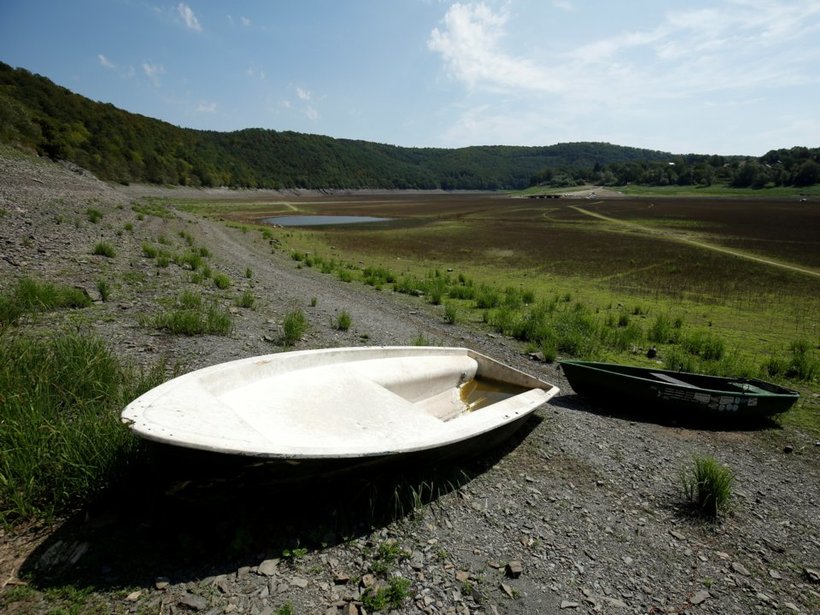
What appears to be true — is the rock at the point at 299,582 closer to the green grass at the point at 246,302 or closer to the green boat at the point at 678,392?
the green boat at the point at 678,392

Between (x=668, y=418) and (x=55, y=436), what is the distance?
321 inches

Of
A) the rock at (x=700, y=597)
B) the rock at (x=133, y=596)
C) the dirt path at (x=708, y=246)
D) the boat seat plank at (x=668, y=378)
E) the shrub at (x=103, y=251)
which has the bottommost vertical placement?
the dirt path at (x=708, y=246)

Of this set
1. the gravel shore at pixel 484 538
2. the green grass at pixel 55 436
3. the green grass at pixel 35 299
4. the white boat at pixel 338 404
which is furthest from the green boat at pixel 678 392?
the green grass at pixel 35 299

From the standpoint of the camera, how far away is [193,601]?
11.2 feet

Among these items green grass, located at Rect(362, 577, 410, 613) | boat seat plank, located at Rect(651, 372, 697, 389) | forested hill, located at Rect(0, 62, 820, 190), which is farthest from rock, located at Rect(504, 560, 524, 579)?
forested hill, located at Rect(0, 62, 820, 190)

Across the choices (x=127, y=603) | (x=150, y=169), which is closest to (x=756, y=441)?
(x=127, y=603)

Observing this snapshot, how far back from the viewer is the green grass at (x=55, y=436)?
3.95 m

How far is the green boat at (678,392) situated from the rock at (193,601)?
6252 mm

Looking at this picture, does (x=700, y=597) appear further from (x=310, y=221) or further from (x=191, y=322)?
(x=310, y=221)

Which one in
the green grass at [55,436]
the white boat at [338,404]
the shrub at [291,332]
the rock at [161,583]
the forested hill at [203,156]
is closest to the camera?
the rock at [161,583]

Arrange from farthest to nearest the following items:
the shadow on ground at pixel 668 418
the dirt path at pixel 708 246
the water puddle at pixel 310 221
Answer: the water puddle at pixel 310 221, the dirt path at pixel 708 246, the shadow on ground at pixel 668 418

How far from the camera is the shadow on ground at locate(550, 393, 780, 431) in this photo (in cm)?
739

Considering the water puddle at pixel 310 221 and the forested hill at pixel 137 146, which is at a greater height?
the forested hill at pixel 137 146

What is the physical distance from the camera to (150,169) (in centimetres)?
8356
